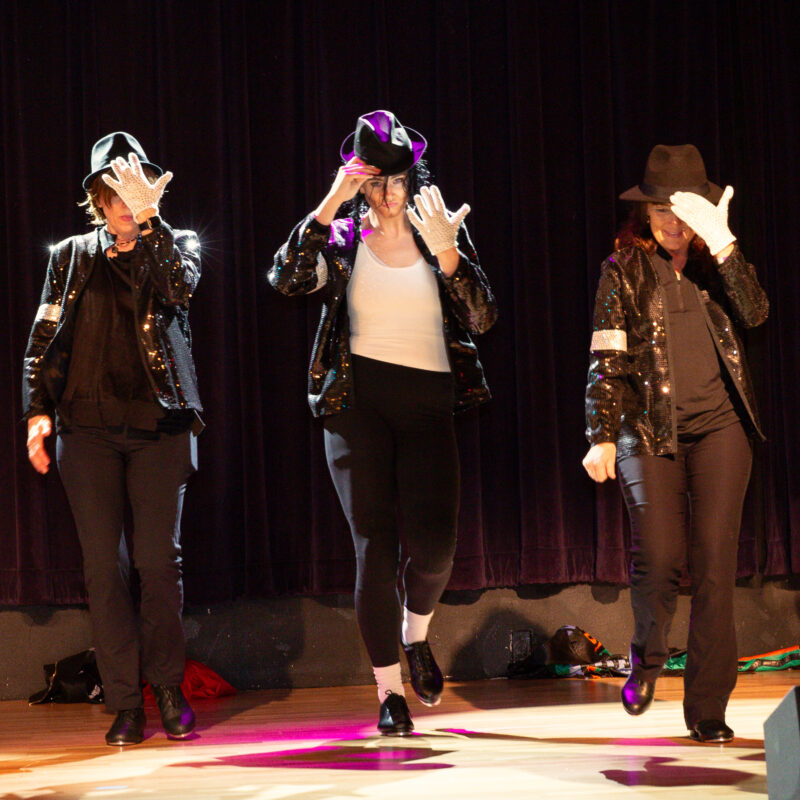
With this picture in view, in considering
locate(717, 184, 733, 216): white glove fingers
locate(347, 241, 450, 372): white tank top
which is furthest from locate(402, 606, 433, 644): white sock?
locate(717, 184, 733, 216): white glove fingers

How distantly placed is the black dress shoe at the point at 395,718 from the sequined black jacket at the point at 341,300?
0.83 m

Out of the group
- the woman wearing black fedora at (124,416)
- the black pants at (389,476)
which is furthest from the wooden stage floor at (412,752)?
the black pants at (389,476)

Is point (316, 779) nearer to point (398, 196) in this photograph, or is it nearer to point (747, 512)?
point (398, 196)

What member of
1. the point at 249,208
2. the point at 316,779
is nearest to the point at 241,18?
the point at 249,208

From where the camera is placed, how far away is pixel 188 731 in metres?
3.14

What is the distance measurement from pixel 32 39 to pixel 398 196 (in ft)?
6.90

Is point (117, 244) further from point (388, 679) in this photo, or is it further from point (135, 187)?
point (388, 679)

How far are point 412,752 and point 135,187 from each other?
174 cm

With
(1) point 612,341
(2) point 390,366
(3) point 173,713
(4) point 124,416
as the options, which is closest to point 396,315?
(2) point 390,366

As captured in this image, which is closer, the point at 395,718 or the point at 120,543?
the point at 395,718

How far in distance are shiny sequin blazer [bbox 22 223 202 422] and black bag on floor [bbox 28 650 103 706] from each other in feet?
4.43

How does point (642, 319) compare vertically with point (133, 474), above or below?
above

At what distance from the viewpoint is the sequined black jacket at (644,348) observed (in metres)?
2.88

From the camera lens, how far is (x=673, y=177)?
2992 millimetres
